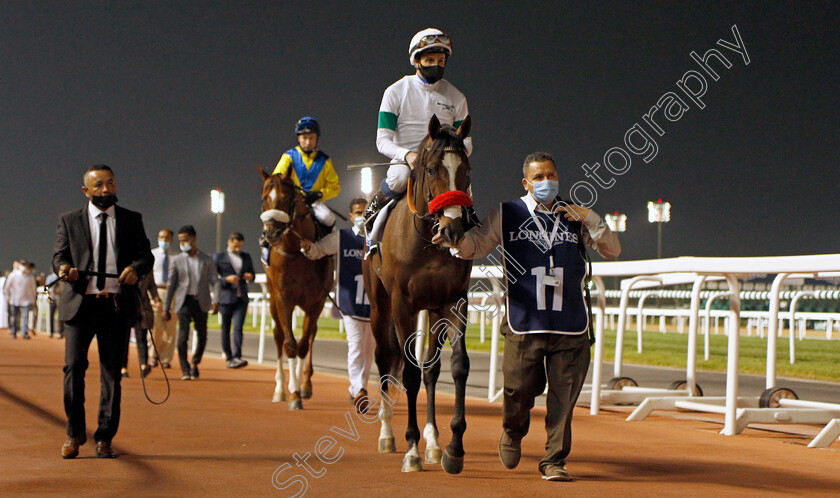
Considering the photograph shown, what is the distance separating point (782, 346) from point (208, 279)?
988cm

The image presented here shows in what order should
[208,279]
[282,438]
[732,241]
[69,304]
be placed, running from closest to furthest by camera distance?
[69,304] < [282,438] < [208,279] < [732,241]

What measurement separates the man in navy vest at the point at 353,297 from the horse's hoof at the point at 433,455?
10.4 feet

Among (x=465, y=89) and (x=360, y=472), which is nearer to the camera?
(x=360, y=472)

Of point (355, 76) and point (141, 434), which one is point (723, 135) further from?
point (141, 434)

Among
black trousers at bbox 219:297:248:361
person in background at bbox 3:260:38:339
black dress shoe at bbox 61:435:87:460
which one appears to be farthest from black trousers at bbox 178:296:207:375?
person in background at bbox 3:260:38:339

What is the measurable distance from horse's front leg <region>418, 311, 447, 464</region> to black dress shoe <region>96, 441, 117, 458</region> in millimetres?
1798

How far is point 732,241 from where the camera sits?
1252 inches

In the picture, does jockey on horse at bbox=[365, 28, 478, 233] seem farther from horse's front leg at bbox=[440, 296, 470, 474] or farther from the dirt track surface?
the dirt track surface

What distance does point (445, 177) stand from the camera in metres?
4.62

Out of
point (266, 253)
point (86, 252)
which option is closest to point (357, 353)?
point (266, 253)

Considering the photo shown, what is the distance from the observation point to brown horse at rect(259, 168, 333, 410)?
8336mm

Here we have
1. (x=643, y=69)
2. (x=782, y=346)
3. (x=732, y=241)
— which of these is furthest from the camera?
(x=732, y=241)

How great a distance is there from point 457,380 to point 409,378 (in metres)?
0.46

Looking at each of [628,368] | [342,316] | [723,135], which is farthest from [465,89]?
[342,316]
